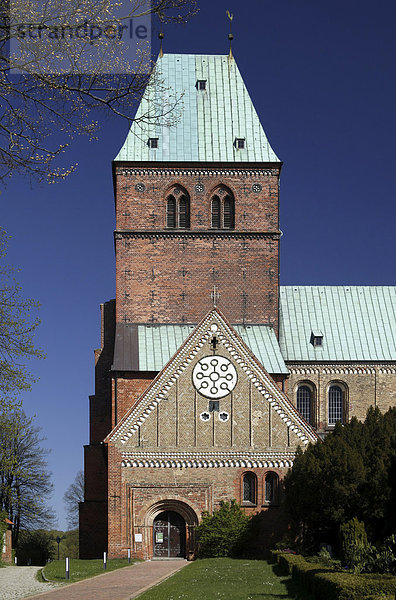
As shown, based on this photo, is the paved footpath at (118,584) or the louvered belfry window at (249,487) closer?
the paved footpath at (118,584)

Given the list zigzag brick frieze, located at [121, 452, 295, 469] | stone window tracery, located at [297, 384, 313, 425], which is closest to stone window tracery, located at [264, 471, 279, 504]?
zigzag brick frieze, located at [121, 452, 295, 469]

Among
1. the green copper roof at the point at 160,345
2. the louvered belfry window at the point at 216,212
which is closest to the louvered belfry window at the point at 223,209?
the louvered belfry window at the point at 216,212

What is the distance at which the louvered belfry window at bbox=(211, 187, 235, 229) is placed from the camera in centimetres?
4628

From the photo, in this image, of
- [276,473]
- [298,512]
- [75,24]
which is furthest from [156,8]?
[276,473]

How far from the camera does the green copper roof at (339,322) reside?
4731 cm

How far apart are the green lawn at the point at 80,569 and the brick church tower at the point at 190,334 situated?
1.95 m

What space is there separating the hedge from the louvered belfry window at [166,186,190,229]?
83.3 feet

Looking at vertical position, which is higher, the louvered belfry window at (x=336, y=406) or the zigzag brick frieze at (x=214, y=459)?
the louvered belfry window at (x=336, y=406)

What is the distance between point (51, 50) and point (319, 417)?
35981mm

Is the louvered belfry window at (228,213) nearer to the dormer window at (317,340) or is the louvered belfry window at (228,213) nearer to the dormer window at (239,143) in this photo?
the dormer window at (239,143)

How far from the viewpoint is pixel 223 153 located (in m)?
46.8

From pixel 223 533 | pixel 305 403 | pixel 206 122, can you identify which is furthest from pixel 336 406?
pixel 206 122

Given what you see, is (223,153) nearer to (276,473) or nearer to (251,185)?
(251,185)

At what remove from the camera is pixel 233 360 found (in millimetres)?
40125
